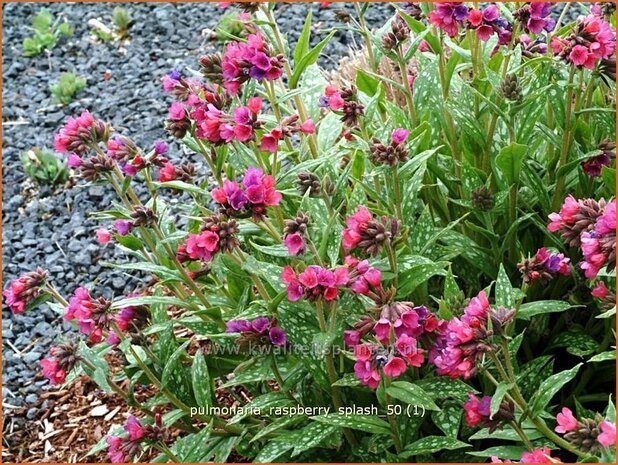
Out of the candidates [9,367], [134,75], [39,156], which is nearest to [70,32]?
[134,75]

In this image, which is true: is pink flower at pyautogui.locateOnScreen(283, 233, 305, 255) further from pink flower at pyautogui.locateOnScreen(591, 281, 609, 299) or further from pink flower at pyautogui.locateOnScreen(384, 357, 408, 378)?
pink flower at pyautogui.locateOnScreen(591, 281, 609, 299)

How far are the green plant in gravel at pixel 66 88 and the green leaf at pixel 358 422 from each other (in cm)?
348

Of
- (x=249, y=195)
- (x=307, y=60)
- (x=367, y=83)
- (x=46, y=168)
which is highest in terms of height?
(x=307, y=60)

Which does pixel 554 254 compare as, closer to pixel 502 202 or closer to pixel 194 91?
pixel 502 202

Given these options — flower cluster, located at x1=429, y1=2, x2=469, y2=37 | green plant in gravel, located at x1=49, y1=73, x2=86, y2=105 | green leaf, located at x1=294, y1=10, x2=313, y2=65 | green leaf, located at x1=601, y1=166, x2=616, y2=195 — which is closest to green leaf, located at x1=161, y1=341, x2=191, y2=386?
green leaf, located at x1=294, y1=10, x2=313, y2=65

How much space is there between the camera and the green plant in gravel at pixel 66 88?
16.3 feet

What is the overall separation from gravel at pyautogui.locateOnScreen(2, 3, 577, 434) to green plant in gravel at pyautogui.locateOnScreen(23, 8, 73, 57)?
0.05 m

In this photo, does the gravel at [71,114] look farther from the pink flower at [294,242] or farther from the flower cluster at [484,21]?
the pink flower at [294,242]

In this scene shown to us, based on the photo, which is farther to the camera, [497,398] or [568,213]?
[568,213]

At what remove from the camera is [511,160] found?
7.51ft

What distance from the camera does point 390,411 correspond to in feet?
6.81

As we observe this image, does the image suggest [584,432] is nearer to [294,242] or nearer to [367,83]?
[294,242]

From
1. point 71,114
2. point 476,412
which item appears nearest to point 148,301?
point 476,412

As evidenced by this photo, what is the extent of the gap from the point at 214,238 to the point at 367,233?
362mm
